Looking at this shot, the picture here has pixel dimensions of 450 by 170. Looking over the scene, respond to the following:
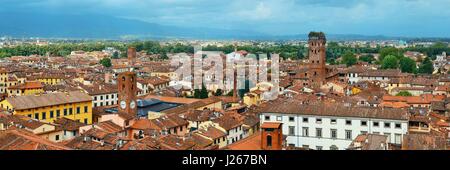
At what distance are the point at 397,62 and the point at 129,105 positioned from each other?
5575 centimetres

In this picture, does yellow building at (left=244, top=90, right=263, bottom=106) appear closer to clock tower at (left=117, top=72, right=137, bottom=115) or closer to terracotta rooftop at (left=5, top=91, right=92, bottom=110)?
clock tower at (left=117, top=72, right=137, bottom=115)

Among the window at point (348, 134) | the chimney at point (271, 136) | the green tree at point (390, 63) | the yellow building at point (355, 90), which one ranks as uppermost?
the green tree at point (390, 63)

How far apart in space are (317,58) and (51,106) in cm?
3105

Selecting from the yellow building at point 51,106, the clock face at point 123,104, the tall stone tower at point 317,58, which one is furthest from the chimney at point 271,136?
the tall stone tower at point 317,58

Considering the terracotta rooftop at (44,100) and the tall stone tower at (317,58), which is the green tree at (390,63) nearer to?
the tall stone tower at (317,58)

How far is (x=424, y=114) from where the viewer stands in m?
27.0

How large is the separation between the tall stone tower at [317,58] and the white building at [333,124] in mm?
27623

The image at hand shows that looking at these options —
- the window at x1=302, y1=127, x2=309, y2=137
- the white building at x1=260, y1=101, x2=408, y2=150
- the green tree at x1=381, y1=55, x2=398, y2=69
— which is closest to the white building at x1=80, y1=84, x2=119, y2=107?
the white building at x1=260, y1=101, x2=408, y2=150

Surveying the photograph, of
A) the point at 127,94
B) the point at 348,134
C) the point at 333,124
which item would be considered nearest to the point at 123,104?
the point at 127,94

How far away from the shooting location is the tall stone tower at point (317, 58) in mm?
51438

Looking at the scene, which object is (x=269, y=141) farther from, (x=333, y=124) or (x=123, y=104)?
(x=123, y=104)

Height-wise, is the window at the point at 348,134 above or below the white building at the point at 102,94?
below
